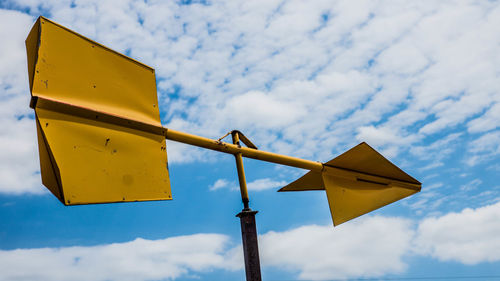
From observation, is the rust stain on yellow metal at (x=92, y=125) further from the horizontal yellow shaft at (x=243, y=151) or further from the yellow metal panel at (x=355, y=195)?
the yellow metal panel at (x=355, y=195)

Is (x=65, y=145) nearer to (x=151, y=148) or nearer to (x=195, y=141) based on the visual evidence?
(x=151, y=148)

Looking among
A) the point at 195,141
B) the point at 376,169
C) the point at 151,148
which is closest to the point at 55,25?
the point at 151,148

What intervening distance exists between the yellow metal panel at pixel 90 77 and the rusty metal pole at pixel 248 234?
1292mm

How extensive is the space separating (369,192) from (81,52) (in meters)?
4.52

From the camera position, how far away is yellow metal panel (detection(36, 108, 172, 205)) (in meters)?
3.73

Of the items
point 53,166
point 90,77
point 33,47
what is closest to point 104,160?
point 53,166

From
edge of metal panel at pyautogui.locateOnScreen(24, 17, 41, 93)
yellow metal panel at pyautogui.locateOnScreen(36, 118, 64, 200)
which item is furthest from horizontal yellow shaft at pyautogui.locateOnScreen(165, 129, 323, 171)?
edge of metal panel at pyautogui.locateOnScreen(24, 17, 41, 93)

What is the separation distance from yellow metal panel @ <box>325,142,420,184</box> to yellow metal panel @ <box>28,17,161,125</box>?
117 inches

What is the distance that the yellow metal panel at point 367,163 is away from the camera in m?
6.26

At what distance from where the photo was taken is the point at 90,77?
4234 mm

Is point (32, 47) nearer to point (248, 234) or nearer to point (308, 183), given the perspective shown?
point (248, 234)

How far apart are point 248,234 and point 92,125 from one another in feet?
7.19

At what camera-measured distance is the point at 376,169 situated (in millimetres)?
6559

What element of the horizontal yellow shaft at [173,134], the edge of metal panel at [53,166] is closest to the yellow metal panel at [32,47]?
the horizontal yellow shaft at [173,134]
